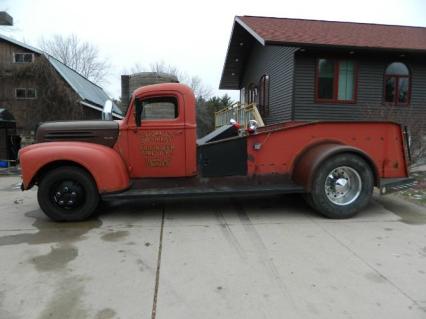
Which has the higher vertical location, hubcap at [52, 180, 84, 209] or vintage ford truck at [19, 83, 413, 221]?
vintage ford truck at [19, 83, 413, 221]

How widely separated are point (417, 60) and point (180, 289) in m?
14.9

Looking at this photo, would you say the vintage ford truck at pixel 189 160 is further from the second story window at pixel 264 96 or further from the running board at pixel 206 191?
the second story window at pixel 264 96

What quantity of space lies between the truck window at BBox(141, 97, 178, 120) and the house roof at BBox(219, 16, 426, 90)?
318 inches

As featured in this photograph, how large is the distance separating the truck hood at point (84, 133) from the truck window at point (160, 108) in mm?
531

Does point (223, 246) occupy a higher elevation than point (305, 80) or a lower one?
lower

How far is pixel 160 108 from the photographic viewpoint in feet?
20.1

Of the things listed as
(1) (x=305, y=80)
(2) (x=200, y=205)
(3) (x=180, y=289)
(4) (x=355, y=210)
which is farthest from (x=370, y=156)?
(1) (x=305, y=80)

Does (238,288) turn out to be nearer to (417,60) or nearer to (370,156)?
(370,156)

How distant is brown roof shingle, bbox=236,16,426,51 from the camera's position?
13.5m

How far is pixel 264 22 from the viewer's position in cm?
1675

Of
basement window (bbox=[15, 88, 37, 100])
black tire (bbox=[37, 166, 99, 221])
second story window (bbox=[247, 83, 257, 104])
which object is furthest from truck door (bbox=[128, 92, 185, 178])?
basement window (bbox=[15, 88, 37, 100])

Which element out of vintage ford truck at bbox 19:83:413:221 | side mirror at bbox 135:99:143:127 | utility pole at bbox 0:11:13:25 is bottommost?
vintage ford truck at bbox 19:83:413:221

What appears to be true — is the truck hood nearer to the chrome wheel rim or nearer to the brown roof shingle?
the chrome wheel rim

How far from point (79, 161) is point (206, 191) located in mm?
1952
